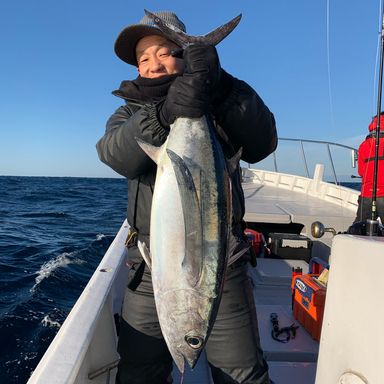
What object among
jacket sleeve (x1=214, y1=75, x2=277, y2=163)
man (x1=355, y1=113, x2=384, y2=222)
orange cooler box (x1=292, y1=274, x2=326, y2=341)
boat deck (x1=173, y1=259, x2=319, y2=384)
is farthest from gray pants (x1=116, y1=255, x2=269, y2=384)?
man (x1=355, y1=113, x2=384, y2=222)

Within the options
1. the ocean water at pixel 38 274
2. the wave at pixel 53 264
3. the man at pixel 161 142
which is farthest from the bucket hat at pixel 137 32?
the wave at pixel 53 264

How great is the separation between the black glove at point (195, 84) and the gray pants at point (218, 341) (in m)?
0.85

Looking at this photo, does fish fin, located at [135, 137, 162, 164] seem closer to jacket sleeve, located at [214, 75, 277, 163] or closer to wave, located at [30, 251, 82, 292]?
jacket sleeve, located at [214, 75, 277, 163]

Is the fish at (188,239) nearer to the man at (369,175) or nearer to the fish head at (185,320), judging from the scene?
the fish head at (185,320)

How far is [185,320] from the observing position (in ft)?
5.08

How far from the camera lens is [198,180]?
1608 millimetres

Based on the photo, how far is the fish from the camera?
1.54m

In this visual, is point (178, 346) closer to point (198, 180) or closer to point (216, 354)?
point (216, 354)

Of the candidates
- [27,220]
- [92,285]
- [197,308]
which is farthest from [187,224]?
[27,220]

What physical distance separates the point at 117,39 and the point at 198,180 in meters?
1.04

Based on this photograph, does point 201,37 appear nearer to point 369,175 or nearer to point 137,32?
point 137,32

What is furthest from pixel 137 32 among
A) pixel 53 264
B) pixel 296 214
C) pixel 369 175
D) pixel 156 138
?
pixel 53 264

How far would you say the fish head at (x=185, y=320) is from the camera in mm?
1535

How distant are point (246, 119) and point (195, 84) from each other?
0.33 m
